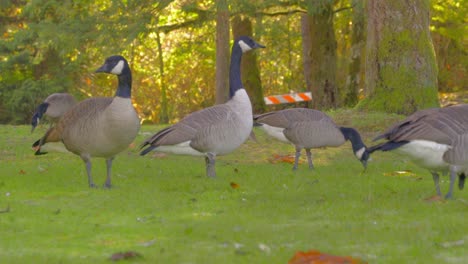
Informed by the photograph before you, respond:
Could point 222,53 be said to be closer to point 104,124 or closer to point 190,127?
point 190,127

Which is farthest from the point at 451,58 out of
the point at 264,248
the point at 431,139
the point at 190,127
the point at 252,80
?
the point at 264,248

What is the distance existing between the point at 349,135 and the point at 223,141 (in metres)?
2.35

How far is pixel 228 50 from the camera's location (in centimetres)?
2427

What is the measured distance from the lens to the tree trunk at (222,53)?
23.7 meters

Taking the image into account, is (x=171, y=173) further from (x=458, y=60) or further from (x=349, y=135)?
(x=458, y=60)

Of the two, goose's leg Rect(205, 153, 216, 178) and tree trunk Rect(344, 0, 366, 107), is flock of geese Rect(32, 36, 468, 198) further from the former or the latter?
tree trunk Rect(344, 0, 366, 107)

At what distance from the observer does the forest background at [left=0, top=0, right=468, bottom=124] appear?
713 inches

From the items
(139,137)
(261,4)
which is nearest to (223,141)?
(139,137)

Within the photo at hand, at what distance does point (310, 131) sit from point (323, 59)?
1571 cm

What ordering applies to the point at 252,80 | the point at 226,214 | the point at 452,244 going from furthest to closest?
the point at 252,80 < the point at 226,214 < the point at 452,244

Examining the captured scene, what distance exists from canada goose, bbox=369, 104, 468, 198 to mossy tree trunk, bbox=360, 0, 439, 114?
28.6 feet

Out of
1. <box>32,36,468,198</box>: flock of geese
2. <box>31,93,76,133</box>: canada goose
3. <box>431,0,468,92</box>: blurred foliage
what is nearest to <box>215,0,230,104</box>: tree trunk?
<box>31,93,76,133</box>: canada goose

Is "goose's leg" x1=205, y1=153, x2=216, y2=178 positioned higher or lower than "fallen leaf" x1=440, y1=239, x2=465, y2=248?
lower

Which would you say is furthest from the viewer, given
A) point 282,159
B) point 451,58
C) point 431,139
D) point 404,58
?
point 451,58
